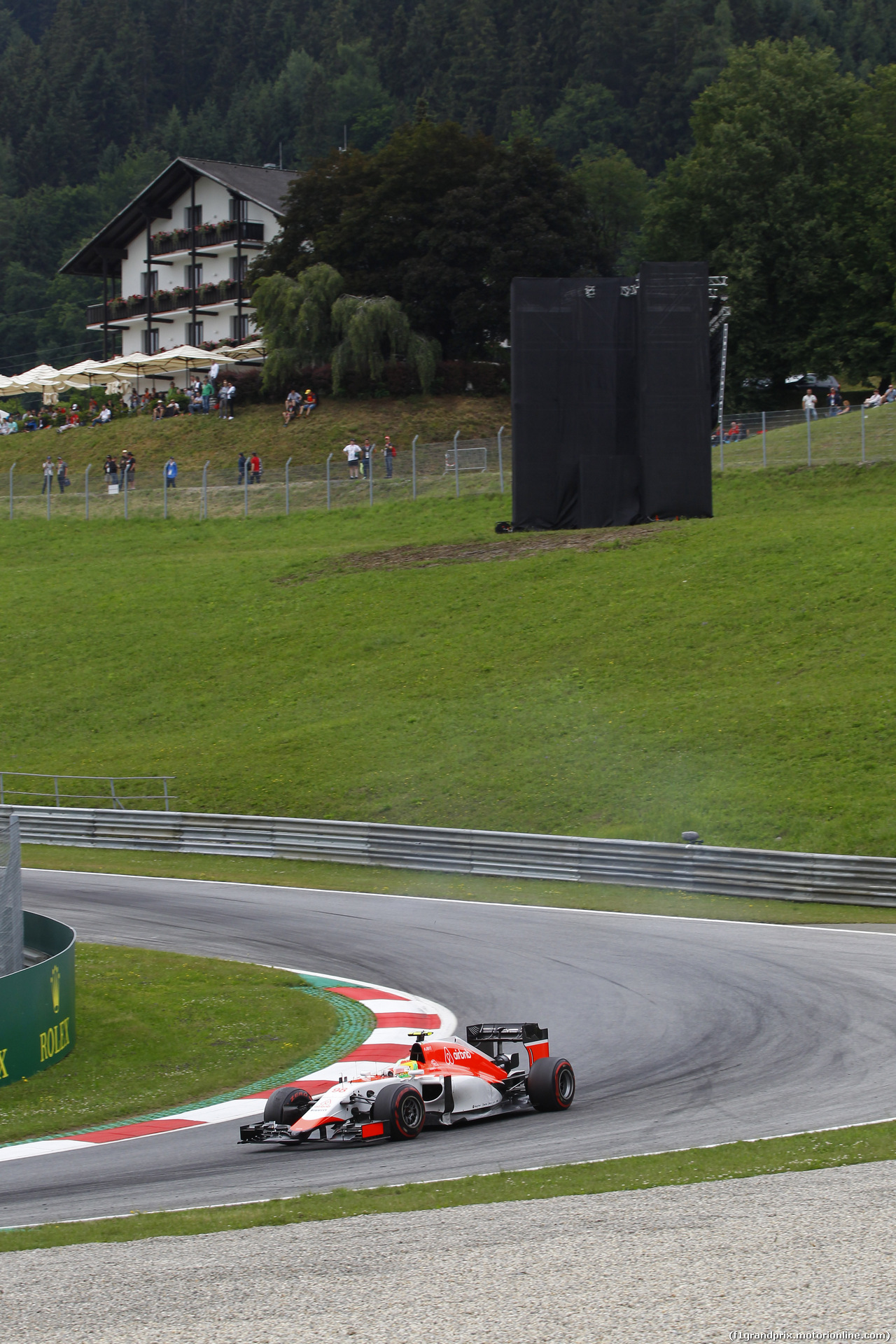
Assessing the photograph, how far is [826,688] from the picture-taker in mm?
28656

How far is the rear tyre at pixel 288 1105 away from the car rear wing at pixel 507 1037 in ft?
5.35

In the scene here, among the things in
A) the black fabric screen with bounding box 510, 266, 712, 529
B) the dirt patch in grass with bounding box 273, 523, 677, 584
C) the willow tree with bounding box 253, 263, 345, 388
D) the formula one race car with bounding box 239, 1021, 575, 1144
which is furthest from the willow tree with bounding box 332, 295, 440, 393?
the formula one race car with bounding box 239, 1021, 575, 1144

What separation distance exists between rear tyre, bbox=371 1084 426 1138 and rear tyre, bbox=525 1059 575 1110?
980 mm

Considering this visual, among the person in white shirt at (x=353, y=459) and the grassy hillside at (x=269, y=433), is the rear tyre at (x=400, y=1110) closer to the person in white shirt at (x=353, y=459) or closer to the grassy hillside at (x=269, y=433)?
the person in white shirt at (x=353, y=459)

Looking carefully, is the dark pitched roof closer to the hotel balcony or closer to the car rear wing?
the hotel balcony

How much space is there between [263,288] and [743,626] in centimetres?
4070

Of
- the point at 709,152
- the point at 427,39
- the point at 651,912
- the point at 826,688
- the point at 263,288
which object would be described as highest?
the point at 427,39

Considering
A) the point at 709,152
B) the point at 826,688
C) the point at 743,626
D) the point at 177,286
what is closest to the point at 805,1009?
the point at 826,688

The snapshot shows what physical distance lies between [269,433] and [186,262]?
29.2 m

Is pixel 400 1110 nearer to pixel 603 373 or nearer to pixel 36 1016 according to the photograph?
pixel 36 1016

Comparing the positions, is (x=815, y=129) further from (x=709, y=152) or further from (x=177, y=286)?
(x=177, y=286)

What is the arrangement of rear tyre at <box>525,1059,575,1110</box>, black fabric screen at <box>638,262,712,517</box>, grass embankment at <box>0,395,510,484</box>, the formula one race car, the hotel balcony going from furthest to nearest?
the hotel balcony, grass embankment at <box>0,395,510,484</box>, black fabric screen at <box>638,262,712,517</box>, rear tyre at <box>525,1059,575,1110</box>, the formula one race car

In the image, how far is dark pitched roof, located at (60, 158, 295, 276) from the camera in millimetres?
85250

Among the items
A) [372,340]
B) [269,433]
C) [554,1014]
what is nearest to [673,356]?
[554,1014]
